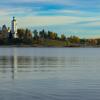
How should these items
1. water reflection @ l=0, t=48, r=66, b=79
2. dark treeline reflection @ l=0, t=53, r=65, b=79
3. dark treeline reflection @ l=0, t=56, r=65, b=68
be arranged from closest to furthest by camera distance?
water reflection @ l=0, t=48, r=66, b=79
dark treeline reflection @ l=0, t=53, r=65, b=79
dark treeline reflection @ l=0, t=56, r=65, b=68

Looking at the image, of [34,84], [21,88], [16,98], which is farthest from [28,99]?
[34,84]

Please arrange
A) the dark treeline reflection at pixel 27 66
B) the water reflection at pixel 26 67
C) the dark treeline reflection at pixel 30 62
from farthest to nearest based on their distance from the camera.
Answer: the dark treeline reflection at pixel 30 62
the dark treeline reflection at pixel 27 66
the water reflection at pixel 26 67

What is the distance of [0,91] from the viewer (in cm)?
2845

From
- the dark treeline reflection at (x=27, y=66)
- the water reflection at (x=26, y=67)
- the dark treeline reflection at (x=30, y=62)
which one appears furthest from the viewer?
the dark treeline reflection at (x=30, y=62)

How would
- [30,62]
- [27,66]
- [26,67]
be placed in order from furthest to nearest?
[30,62]
[27,66]
[26,67]

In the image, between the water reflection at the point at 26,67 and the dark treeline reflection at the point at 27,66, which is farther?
the dark treeline reflection at the point at 27,66

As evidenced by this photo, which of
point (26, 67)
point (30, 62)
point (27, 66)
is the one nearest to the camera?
point (26, 67)

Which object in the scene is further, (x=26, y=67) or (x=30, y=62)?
(x=30, y=62)

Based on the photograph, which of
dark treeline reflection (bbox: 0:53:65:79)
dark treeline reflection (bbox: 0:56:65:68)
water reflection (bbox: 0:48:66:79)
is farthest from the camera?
dark treeline reflection (bbox: 0:56:65:68)

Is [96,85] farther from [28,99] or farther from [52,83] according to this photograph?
[28,99]

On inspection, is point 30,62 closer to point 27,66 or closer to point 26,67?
point 27,66

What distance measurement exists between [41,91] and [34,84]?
4.15 metres

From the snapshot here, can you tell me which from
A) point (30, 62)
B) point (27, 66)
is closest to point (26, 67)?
Result: point (27, 66)

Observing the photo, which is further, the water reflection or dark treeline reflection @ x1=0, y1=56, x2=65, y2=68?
dark treeline reflection @ x1=0, y1=56, x2=65, y2=68
